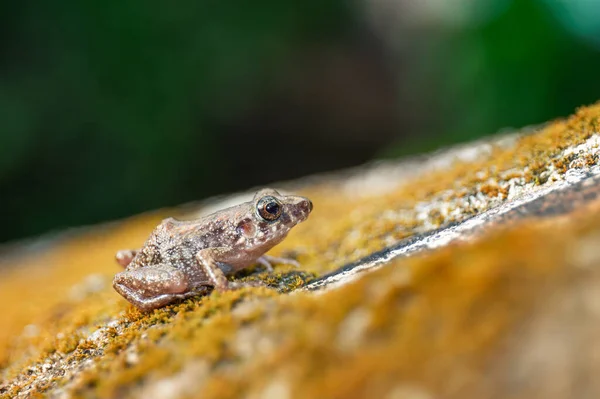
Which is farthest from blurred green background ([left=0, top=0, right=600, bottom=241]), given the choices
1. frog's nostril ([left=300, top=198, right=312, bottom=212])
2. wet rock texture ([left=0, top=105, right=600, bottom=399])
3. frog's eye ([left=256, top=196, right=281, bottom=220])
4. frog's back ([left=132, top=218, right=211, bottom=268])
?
frog's back ([left=132, top=218, right=211, bottom=268])

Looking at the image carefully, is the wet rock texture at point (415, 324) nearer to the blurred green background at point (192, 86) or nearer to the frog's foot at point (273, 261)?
the frog's foot at point (273, 261)

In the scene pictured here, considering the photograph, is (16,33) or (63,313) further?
(16,33)

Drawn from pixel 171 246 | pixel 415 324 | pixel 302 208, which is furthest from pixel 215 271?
pixel 415 324

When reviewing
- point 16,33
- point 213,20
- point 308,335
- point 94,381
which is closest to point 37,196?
point 16,33

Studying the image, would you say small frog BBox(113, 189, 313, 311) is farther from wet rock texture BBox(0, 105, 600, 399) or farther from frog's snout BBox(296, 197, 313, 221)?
wet rock texture BBox(0, 105, 600, 399)

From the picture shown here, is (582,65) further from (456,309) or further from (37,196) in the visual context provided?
(37,196)

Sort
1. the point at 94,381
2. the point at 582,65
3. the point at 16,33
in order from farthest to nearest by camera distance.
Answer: the point at 16,33 → the point at 582,65 → the point at 94,381
